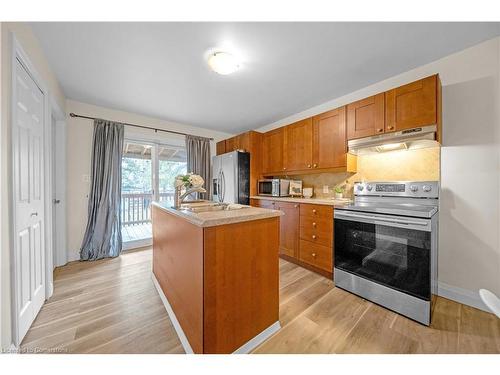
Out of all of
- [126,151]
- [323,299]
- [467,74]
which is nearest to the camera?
[467,74]

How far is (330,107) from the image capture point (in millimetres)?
2799

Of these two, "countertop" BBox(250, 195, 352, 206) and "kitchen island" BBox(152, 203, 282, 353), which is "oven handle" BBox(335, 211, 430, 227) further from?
"kitchen island" BBox(152, 203, 282, 353)

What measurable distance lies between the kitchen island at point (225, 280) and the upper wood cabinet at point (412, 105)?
1645mm

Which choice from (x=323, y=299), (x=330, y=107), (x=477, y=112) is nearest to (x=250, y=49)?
(x=330, y=107)

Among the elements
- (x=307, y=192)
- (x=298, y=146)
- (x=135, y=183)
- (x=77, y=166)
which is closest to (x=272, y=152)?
(x=298, y=146)

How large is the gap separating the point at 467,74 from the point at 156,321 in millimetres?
3516

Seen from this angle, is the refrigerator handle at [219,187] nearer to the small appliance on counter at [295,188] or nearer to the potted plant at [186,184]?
the small appliance on counter at [295,188]

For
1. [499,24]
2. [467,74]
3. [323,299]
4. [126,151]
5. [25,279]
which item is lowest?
[323,299]

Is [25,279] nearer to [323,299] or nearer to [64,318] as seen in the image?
[64,318]

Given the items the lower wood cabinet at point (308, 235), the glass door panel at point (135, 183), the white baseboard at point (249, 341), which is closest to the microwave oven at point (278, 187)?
the lower wood cabinet at point (308, 235)

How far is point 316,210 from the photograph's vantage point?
232cm

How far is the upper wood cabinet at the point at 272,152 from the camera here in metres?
3.19

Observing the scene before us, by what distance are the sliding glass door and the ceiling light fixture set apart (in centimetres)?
231

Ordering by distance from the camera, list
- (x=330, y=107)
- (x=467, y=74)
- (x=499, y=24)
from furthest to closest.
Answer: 1. (x=330, y=107)
2. (x=467, y=74)
3. (x=499, y=24)
